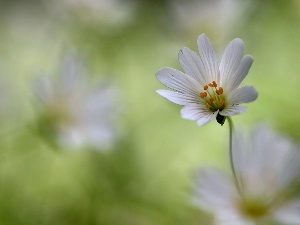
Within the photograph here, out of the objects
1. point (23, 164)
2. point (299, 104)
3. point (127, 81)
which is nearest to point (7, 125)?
point (23, 164)

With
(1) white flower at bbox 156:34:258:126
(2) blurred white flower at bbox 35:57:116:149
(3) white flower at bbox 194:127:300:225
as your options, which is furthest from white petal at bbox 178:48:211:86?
(2) blurred white flower at bbox 35:57:116:149

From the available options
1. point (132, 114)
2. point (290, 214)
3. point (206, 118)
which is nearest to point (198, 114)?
point (206, 118)

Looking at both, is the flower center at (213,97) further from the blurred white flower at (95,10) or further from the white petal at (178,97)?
the blurred white flower at (95,10)

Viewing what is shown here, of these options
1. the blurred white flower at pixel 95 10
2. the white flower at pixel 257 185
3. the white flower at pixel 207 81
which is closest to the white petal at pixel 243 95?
the white flower at pixel 207 81

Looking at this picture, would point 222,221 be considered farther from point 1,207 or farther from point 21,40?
point 21,40

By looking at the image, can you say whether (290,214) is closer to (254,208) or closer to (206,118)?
(254,208)

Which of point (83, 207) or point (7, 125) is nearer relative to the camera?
point (83, 207)

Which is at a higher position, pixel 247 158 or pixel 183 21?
pixel 183 21
